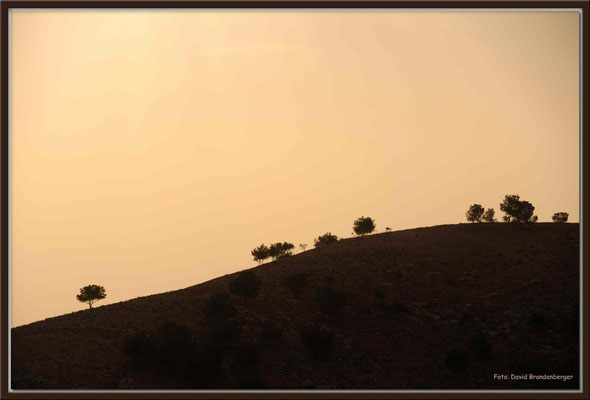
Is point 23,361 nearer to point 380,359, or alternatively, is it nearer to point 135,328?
point 135,328

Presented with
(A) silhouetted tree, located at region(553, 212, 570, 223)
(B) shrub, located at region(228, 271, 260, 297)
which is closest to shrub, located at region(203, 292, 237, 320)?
(B) shrub, located at region(228, 271, 260, 297)

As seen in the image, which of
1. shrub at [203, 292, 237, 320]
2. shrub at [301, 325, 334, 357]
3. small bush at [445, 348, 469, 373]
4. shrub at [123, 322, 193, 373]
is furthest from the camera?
shrub at [203, 292, 237, 320]

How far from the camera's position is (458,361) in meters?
46.2

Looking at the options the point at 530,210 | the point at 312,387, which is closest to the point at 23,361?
the point at 312,387

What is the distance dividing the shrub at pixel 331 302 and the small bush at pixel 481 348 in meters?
13.0

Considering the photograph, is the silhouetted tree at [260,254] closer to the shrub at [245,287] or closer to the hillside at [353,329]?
the hillside at [353,329]

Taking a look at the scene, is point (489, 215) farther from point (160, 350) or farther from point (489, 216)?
point (160, 350)

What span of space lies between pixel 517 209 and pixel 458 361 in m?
44.5

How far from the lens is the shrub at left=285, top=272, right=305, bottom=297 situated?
61625mm

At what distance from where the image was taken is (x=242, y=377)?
4334cm

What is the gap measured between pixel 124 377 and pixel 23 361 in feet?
22.1

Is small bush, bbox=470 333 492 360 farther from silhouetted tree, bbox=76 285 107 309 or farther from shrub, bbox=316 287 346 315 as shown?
silhouetted tree, bbox=76 285 107 309

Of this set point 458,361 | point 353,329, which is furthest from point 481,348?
point 353,329

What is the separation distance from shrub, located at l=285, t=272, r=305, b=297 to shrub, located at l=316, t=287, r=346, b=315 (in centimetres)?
414
